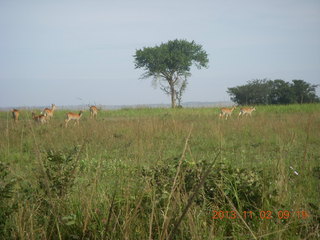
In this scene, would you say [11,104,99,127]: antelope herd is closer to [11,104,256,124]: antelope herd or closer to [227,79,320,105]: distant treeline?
[11,104,256,124]: antelope herd

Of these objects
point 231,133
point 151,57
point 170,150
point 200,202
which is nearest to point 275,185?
point 200,202

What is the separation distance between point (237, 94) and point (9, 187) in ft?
131

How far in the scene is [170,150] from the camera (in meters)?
6.85

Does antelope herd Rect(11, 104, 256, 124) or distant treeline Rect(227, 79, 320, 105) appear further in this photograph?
distant treeline Rect(227, 79, 320, 105)

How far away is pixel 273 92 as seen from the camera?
36.7 meters

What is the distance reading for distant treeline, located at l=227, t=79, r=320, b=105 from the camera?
3375cm
